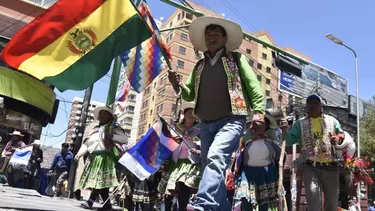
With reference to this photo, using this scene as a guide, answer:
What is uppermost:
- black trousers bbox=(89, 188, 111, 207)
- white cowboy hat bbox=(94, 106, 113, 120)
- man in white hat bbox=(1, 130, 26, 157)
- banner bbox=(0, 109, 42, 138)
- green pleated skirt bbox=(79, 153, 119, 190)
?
banner bbox=(0, 109, 42, 138)

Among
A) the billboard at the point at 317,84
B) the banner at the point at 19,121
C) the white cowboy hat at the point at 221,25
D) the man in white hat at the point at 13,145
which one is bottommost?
the man in white hat at the point at 13,145

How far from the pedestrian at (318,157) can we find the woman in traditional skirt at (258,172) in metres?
0.33

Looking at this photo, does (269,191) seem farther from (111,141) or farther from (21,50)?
(21,50)

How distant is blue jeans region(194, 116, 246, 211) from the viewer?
3174 millimetres

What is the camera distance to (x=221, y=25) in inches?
166

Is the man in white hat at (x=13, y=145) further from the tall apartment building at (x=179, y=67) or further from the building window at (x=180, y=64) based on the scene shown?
the building window at (x=180, y=64)

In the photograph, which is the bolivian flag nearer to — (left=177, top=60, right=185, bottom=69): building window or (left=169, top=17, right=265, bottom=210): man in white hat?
(left=169, top=17, right=265, bottom=210): man in white hat

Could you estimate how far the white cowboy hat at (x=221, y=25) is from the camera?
13.8ft

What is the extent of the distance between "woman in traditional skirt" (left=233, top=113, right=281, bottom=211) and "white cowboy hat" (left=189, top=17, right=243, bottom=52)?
159 cm

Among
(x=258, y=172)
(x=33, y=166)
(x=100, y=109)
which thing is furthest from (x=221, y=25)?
(x=33, y=166)

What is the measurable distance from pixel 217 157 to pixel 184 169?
9.10 feet

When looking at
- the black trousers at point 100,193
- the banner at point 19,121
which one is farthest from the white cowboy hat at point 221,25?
the banner at point 19,121

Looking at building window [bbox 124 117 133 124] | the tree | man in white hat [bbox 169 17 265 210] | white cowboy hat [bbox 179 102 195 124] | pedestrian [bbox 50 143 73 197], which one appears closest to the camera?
man in white hat [bbox 169 17 265 210]

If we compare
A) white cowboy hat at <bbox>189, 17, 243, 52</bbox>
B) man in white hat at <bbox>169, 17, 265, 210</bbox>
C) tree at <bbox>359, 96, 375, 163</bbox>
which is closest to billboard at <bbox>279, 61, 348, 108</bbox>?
tree at <bbox>359, 96, 375, 163</bbox>
